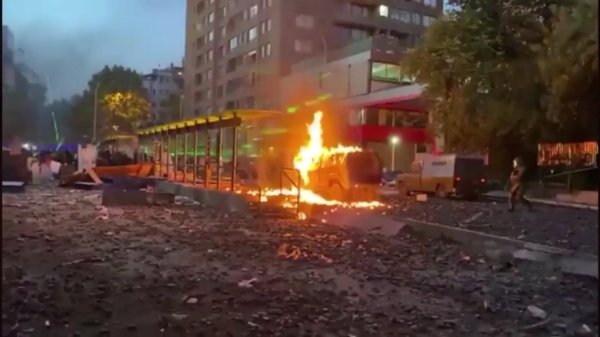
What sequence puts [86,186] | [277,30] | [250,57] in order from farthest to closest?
[86,186], [250,57], [277,30]

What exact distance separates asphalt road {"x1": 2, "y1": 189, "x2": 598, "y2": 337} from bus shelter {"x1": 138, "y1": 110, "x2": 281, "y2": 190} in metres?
3.11

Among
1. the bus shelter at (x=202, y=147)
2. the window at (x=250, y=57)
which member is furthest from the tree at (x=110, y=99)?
the bus shelter at (x=202, y=147)

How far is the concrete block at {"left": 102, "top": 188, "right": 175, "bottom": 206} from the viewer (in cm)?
1138

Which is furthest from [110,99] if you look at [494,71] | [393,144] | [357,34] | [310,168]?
→ [494,71]

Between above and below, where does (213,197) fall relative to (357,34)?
below

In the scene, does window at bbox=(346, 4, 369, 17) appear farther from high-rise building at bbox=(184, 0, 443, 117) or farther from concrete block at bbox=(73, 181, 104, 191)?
concrete block at bbox=(73, 181, 104, 191)

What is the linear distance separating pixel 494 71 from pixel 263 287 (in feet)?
21.3

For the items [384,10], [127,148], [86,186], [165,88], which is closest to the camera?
[384,10]

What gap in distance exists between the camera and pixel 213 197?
1162cm

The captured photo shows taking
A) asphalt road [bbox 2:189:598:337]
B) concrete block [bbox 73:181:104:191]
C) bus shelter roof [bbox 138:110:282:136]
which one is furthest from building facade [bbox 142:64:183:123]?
concrete block [bbox 73:181:104:191]

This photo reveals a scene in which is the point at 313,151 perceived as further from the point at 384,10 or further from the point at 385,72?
the point at 384,10

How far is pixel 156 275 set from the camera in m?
4.93

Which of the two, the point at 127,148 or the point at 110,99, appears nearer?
the point at 110,99

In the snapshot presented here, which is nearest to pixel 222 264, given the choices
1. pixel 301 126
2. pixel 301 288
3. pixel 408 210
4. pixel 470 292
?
pixel 301 288
